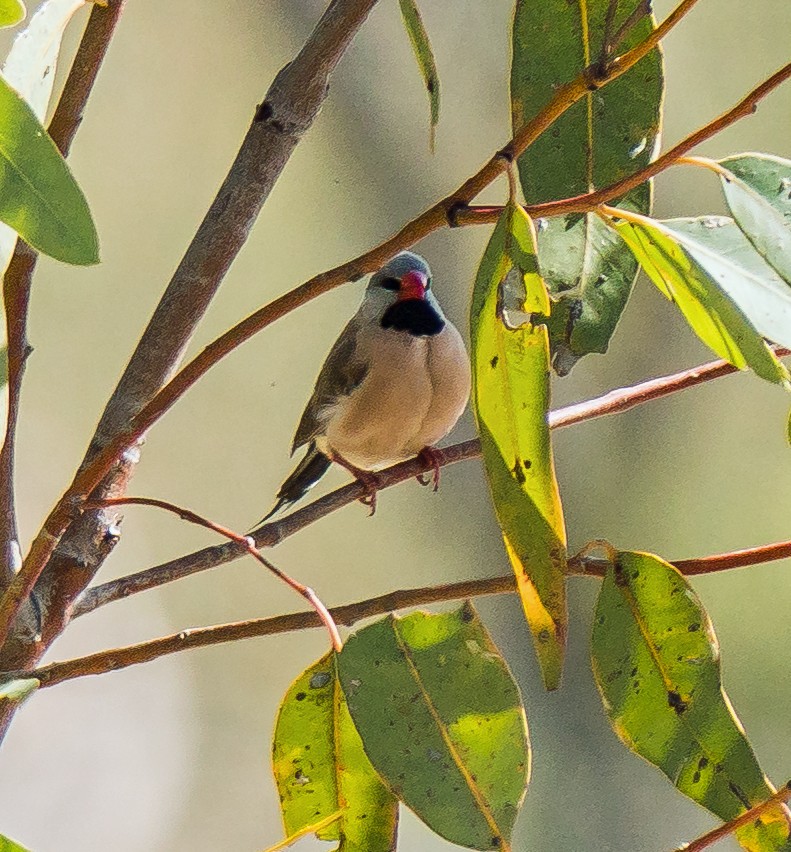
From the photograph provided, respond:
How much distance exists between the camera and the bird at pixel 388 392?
1418 millimetres

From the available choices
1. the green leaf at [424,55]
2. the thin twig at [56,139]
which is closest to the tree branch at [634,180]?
the green leaf at [424,55]

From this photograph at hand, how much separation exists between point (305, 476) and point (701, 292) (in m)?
1.13

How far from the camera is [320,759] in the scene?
2.69ft

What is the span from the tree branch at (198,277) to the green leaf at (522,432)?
0.32 meters

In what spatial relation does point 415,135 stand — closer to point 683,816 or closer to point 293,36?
point 293,36

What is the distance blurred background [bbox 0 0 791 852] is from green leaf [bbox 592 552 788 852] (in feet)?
4.54

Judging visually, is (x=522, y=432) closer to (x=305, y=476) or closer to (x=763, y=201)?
(x=763, y=201)

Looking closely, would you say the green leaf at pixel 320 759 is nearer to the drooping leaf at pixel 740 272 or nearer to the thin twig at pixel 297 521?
the thin twig at pixel 297 521

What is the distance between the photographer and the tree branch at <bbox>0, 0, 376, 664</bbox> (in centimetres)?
81

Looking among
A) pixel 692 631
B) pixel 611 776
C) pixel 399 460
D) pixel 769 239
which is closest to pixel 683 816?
pixel 611 776

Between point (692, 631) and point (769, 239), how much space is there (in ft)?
0.93

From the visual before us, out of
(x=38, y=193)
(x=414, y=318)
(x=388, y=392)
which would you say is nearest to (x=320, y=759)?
(x=38, y=193)

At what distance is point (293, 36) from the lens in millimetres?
1955

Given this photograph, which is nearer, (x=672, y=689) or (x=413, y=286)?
(x=672, y=689)
